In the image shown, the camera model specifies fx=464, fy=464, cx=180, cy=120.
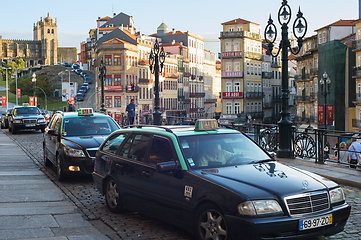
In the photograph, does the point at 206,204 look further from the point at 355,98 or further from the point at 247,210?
the point at 355,98

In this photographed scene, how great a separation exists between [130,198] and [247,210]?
2.70 m

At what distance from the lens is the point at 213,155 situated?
6.82 meters

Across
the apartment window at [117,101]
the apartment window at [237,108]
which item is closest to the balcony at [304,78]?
the apartment window at [237,108]

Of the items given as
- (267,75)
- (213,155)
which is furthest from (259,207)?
Answer: (267,75)

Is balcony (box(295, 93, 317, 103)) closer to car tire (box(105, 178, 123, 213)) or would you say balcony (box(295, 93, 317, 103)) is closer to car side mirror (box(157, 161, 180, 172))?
car tire (box(105, 178, 123, 213))

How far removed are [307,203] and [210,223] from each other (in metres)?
1.21

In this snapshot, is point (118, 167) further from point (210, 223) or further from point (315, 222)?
point (315, 222)

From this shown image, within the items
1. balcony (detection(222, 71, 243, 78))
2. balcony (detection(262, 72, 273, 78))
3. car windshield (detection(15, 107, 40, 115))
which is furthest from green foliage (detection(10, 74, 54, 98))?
car windshield (detection(15, 107, 40, 115))

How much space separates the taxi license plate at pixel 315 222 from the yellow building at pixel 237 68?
2857 inches

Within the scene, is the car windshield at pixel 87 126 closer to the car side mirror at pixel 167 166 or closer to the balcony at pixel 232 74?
the car side mirror at pixel 167 166

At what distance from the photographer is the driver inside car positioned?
6668 millimetres

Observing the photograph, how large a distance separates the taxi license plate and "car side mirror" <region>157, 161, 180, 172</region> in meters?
1.89

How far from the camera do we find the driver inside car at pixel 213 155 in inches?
263

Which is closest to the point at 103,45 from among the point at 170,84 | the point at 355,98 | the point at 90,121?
the point at 170,84
